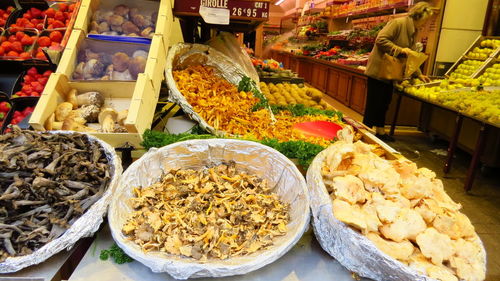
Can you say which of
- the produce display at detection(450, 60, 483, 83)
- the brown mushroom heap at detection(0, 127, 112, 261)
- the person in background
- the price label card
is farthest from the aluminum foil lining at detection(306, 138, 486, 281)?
the produce display at detection(450, 60, 483, 83)

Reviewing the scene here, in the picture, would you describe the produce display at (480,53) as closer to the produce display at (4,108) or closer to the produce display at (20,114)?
the produce display at (20,114)

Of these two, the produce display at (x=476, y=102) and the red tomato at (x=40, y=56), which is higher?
the red tomato at (x=40, y=56)

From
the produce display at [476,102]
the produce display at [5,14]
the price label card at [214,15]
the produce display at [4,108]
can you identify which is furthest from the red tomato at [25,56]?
the produce display at [476,102]

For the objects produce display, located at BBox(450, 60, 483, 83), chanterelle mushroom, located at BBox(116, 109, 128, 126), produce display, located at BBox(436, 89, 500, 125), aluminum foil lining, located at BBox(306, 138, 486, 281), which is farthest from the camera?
produce display, located at BBox(450, 60, 483, 83)

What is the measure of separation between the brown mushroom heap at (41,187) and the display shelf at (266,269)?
20 cm

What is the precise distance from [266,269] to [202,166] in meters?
0.74

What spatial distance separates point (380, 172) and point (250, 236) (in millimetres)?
651

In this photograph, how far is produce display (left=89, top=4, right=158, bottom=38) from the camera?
8.59 ft

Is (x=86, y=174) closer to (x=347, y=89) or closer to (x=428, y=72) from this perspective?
(x=428, y=72)

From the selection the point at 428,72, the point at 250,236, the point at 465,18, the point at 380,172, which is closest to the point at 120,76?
the point at 250,236

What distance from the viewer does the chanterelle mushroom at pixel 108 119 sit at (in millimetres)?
2102

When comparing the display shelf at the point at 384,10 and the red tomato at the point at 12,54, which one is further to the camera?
the display shelf at the point at 384,10

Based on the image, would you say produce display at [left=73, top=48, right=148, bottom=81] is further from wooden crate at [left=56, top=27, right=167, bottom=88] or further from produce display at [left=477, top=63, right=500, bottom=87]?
produce display at [left=477, top=63, right=500, bottom=87]

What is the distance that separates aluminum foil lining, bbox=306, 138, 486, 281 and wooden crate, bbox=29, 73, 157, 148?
3.68ft
